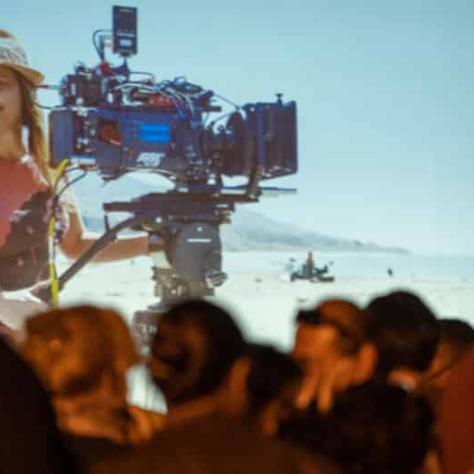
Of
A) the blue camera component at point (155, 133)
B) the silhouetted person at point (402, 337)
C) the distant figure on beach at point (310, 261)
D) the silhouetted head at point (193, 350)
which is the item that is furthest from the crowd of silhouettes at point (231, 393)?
the distant figure on beach at point (310, 261)

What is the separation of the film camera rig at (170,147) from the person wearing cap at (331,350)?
216 centimetres

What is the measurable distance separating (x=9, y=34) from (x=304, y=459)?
3231mm

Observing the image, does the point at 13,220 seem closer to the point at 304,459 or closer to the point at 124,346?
the point at 124,346

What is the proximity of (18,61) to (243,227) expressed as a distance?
1.12 m

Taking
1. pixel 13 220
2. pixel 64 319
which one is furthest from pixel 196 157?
pixel 64 319

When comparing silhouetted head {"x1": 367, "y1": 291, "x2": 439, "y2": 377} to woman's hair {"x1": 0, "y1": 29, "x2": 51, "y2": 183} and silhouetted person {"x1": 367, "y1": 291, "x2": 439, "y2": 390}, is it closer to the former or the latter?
silhouetted person {"x1": 367, "y1": 291, "x2": 439, "y2": 390}

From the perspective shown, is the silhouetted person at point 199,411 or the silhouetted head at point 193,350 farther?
the silhouetted head at point 193,350

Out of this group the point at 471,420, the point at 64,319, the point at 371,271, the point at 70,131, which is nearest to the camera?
the point at 64,319

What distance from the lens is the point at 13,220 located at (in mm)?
4039

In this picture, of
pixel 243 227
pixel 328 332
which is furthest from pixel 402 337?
pixel 243 227

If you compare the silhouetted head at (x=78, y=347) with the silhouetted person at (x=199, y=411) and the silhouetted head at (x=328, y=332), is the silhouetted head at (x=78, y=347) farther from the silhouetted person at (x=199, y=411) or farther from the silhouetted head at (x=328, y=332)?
the silhouetted head at (x=328, y=332)

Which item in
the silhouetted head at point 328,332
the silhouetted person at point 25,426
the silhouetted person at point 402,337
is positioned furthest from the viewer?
the silhouetted person at point 402,337

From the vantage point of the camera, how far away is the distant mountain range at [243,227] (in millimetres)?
4105

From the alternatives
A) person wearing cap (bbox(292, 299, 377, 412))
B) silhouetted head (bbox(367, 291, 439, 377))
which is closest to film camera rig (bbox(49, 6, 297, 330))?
silhouetted head (bbox(367, 291, 439, 377))
